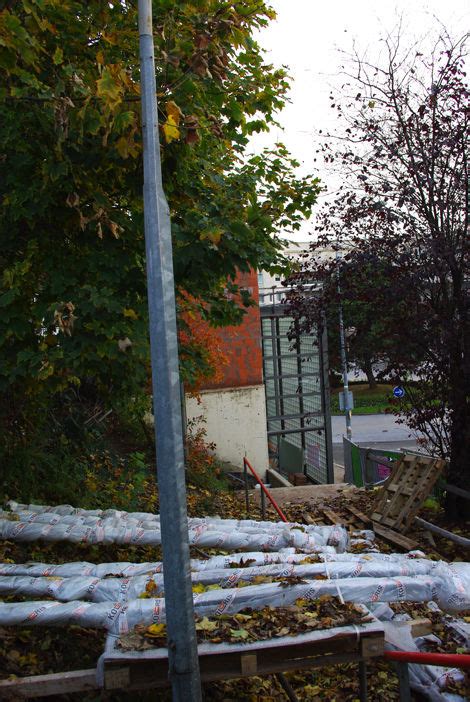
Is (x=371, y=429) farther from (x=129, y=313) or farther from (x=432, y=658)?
(x=432, y=658)

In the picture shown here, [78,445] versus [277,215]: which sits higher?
[277,215]

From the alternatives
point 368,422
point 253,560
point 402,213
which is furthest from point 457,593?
point 368,422

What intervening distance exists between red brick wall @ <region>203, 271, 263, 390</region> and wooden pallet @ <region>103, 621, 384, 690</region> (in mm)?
15916

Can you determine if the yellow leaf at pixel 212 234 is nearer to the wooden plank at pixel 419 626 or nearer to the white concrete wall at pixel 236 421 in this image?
the wooden plank at pixel 419 626

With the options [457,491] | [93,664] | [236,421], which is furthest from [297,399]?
[93,664]

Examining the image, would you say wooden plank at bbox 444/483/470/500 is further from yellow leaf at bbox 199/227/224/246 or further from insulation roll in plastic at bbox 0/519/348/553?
yellow leaf at bbox 199/227/224/246

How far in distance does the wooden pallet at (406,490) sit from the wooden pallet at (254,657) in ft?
18.1

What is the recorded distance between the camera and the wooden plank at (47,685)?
3848mm

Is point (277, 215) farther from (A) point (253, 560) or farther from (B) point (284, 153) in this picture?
(A) point (253, 560)

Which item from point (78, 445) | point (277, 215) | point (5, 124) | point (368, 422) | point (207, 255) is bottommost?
point (368, 422)

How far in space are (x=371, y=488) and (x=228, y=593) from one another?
9.43 metres

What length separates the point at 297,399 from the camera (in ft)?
68.3

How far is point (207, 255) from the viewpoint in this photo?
19.0 feet

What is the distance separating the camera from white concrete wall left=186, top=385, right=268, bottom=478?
19.8 metres
